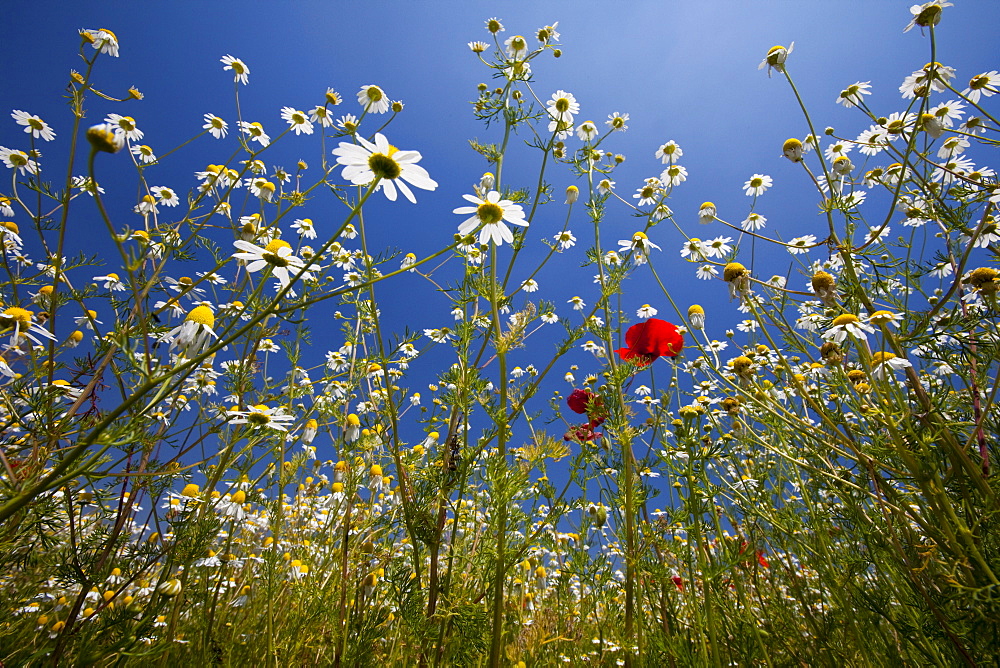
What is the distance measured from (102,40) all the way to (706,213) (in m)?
2.92

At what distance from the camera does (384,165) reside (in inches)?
47.5

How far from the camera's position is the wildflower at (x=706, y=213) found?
229cm

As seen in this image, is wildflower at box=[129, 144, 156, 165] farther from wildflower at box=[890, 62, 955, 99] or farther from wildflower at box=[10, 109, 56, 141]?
wildflower at box=[890, 62, 955, 99]

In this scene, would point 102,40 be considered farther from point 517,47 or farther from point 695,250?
point 695,250

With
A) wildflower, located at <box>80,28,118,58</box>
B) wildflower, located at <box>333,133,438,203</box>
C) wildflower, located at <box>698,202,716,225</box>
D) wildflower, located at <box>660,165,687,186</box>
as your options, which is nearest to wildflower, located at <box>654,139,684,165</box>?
wildflower, located at <box>660,165,687,186</box>

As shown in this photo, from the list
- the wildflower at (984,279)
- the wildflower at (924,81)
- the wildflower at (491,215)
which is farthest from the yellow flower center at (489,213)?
the wildflower at (924,81)

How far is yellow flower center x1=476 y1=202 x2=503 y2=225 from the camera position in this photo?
58.7 inches

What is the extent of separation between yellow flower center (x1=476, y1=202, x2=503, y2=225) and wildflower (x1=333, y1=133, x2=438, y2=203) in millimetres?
287

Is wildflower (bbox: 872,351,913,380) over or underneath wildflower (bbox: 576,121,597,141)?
underneath

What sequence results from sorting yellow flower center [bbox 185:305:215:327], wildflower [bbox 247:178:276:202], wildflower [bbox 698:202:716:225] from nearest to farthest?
yellow flower center [bbox 185:305:215:327] < wildflower [bbox 698:202:716:225] < wildflower [bbox 247:178:276:202]

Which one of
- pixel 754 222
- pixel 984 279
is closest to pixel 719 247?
pixel 754 222

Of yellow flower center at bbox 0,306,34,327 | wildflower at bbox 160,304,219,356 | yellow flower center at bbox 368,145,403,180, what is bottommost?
wildflower at bbox 160,304,219,356

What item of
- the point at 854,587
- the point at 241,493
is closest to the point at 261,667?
the point at 241,493

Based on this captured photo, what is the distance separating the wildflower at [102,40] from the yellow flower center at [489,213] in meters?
2.02
